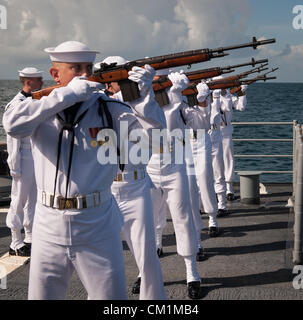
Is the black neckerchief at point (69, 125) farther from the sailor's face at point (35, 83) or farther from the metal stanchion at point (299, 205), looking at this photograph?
the sailor's face at point (35, 83)

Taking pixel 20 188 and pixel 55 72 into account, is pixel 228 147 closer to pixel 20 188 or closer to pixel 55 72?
pixel 20 188

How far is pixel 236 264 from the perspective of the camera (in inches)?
241

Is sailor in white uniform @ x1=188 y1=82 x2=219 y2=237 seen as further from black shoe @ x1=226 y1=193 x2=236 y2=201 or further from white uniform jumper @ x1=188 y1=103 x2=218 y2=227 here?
black shoe @ x1=226 y1=193 x2=236 y2=201

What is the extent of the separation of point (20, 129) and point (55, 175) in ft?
1.14

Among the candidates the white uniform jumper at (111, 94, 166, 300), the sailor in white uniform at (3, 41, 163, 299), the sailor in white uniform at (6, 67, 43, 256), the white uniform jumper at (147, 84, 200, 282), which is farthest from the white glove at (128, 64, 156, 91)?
the sailor in white uniform at (6, 67, 43, 256)

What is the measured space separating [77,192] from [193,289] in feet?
7.98

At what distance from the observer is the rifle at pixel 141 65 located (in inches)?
129

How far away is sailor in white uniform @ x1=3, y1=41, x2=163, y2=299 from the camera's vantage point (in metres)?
3.14

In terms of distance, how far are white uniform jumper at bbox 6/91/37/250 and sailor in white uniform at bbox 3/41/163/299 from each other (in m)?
3.30

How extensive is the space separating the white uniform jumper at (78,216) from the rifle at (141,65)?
151mm

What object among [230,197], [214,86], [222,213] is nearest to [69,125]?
[214,86]
